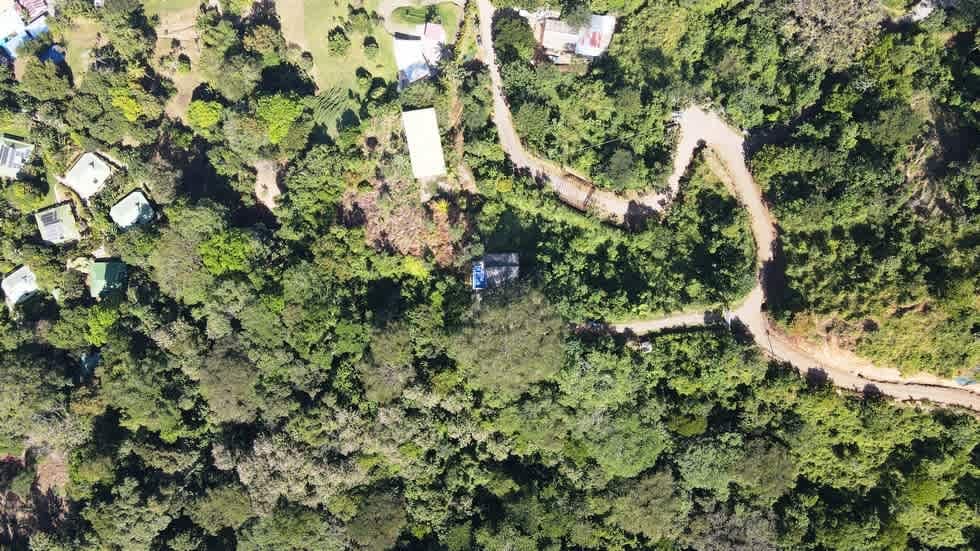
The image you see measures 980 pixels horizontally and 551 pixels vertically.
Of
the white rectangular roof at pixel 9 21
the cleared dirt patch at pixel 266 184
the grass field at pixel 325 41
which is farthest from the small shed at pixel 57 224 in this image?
the grass field at pixel 325 41

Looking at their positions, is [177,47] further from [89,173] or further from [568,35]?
[568,35]

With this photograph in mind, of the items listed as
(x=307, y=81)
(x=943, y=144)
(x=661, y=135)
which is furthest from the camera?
(x=307, y=81)

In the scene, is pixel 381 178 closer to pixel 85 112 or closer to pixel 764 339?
pixel 85 112

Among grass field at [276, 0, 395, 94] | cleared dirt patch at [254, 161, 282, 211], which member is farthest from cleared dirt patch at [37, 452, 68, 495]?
grass field at [276, 0, 395, 94]

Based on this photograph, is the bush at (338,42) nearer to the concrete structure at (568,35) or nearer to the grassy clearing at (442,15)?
the grassy clearing at (442,15)

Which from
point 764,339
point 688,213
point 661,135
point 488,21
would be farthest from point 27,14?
point 764,339

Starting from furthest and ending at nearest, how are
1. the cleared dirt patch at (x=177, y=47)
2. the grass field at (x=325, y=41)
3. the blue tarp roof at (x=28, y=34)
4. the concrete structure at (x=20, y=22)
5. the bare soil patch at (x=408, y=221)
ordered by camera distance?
the blue tarp roof at (x=28, y=34) < the concrete structure at (x=20, y=22) < the cleared dirt patch at (x=177, y=47) < the grass field at (x=325, y=41) < the bare soil patch at (x=408, y=221)
